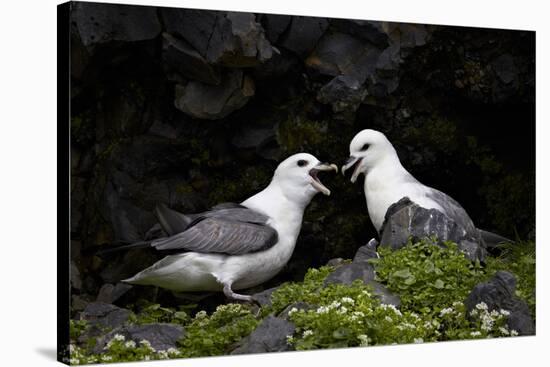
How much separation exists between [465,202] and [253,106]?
2.11 metres

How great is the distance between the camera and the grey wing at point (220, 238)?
784cm

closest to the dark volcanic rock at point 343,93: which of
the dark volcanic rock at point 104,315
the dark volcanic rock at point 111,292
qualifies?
the dark volcanic rock at point 111,292

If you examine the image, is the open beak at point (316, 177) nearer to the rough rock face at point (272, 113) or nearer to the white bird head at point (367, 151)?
the rough rock face at point (272, 113)

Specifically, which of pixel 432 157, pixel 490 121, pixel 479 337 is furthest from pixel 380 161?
pixel 479 337

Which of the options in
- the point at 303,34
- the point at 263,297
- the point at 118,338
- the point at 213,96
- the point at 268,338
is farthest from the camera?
the point at 303,34

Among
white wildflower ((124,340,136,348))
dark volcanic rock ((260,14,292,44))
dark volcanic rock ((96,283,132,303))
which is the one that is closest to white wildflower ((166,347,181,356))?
white wildflower ((124,340,136,348))

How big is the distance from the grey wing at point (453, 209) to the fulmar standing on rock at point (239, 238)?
984 mm

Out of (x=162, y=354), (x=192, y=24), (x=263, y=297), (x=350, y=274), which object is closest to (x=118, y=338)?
(x=162, y=354)

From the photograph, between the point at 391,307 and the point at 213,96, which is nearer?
the point at 391,307

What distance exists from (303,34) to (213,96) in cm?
90

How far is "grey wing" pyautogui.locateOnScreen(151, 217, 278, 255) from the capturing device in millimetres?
7840

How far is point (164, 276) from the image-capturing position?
785cm

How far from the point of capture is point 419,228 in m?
8.45

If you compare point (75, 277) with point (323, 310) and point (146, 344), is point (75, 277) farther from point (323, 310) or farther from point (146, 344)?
point (323, 310)
